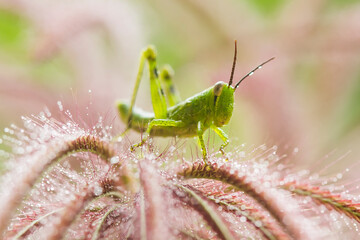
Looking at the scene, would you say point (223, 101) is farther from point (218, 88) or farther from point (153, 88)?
point (153, 88)

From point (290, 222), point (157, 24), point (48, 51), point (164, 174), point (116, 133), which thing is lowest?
point (290, 222)

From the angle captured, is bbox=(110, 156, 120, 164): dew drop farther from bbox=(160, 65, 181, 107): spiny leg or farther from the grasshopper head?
bbox=(160, 65, 181, 107): spiny leg

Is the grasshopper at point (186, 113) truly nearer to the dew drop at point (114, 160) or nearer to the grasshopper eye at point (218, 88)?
the grasshopper eye at point (218, 88)

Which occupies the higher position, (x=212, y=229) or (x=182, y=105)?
(x=182, y=105)

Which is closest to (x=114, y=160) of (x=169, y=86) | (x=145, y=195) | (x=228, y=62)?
(x=145, y=195)

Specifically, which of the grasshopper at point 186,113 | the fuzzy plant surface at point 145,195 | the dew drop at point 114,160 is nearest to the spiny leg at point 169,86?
the grasshopper at point 186,113

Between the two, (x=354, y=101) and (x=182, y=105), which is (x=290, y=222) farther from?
(x=354, y=101)

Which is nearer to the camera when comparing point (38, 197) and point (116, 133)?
point (38, 197)

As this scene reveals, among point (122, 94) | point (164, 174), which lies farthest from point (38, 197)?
point (122, 94)

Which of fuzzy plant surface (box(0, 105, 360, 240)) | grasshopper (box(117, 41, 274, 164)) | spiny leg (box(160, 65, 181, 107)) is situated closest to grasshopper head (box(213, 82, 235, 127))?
grasshopper (box(117, 41, 274, 164))
